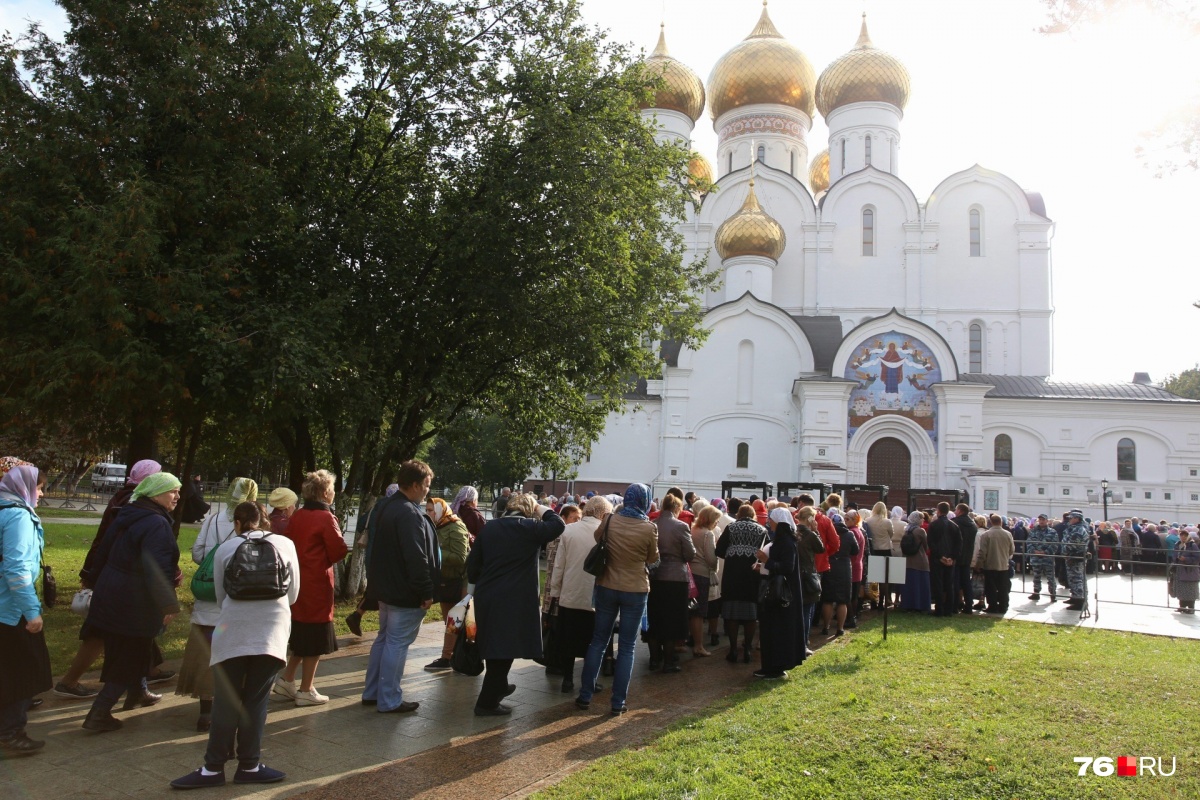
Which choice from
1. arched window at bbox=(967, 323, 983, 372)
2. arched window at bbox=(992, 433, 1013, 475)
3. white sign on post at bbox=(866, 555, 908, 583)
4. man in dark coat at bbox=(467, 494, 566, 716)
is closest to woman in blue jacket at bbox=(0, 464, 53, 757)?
man in dark coat at bbox=(467, 494, 566, 716)

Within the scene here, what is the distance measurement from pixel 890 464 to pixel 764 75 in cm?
1991

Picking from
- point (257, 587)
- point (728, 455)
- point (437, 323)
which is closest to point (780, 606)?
point (257, 587)

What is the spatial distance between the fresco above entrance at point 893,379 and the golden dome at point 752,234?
6.19 meters

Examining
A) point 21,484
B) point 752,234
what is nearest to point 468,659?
point 21,484

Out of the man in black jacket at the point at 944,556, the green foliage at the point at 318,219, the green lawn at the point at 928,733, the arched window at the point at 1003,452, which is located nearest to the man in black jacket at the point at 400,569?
the green lawn at the point at 928,733

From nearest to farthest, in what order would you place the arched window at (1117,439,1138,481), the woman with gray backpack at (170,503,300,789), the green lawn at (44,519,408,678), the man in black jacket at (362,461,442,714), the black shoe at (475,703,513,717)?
the woman with gray backpack at (170,503,300,789)
the man in black jacket at (362,461,442,714)
the black shoe at (475,703,513,717)
the green lawn at (44,519,408,678)
the arched window at (1117,439,1138,481)

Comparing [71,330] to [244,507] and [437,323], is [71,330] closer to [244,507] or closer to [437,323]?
[437,323]

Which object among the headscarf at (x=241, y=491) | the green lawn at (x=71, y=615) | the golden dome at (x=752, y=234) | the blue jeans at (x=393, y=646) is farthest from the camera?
the golden dome at (x=752, y=234)

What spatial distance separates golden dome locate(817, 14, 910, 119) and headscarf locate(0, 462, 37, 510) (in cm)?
4013

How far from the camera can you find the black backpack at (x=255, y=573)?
16.1ft

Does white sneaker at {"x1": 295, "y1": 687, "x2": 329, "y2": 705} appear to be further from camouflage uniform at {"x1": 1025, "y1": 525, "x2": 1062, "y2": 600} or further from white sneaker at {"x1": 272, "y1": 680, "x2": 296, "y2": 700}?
camouflage uniform at {"x1": 1025, "y1": 525, "x2": 1062, "y2": 600}

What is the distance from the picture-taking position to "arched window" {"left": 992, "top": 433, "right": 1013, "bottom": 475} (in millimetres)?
34094

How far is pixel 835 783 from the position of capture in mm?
5062

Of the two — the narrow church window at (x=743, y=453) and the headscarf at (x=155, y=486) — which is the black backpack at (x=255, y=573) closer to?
the headscarf at (x=155, y=486)
